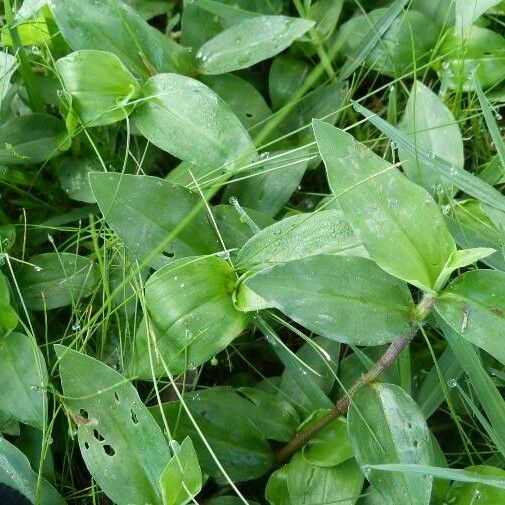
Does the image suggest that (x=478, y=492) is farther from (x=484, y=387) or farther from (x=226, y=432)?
(x=226, y=432)

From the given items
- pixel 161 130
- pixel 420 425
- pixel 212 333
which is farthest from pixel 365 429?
pixel 161 130

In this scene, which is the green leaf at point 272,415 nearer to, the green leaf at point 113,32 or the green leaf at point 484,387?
the green leaf at point 484,387

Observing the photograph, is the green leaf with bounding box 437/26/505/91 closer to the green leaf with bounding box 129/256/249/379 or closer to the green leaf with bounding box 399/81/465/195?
the green leaf with bounding box 399/81/465/195

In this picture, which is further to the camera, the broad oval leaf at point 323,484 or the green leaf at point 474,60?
the green leaf at point 474,60

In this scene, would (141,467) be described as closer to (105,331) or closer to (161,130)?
(105,331)

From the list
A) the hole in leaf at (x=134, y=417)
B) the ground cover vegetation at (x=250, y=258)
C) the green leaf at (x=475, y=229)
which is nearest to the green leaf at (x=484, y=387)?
the ground cover vegetation at (x=250, y=258)

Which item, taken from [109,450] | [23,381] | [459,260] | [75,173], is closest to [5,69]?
[75,173]

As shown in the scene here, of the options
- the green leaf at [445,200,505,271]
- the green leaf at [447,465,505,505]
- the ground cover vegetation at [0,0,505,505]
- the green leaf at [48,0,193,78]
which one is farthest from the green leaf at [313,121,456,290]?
the green leaf at [48,0,193,78]
